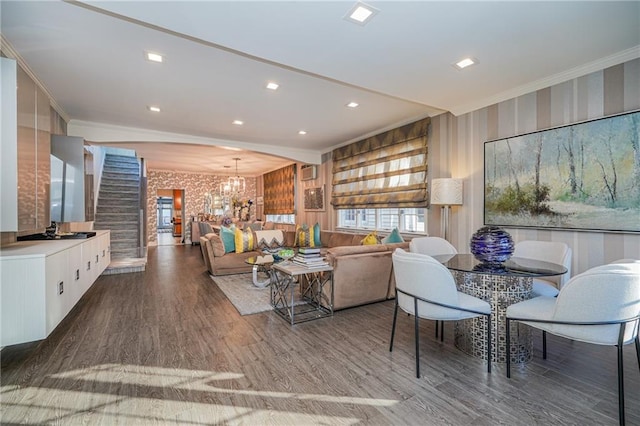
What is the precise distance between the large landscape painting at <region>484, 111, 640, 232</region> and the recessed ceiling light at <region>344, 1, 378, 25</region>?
2.45 meters

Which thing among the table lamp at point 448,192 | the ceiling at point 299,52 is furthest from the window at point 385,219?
the ceiling at point 299,52

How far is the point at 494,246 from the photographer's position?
2.32 meters

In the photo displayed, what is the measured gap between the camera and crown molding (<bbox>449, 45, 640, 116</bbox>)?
2.66m

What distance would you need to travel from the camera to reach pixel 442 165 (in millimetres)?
4383

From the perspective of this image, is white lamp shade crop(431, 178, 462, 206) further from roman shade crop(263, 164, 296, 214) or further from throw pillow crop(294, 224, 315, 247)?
roman shade crop(263, 164, 296, 214)

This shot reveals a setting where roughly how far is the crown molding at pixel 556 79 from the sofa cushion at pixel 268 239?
4.11 m

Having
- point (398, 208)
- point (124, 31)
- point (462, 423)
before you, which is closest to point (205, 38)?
point (124, 31)

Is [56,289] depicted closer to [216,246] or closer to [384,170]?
[216,246]

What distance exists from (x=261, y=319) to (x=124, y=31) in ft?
9.88

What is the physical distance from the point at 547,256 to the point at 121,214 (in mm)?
7975

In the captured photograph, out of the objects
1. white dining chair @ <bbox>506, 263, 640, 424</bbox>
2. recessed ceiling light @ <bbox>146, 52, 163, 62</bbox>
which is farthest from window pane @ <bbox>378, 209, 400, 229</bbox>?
recessed ceiling light @ <bbox>146, 52, 163, 62</bbox>

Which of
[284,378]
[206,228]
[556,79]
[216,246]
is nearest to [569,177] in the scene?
[556,79]

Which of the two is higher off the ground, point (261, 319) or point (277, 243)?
point (277, 243)

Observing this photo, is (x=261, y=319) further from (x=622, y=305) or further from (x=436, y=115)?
(x=436, y=115)
